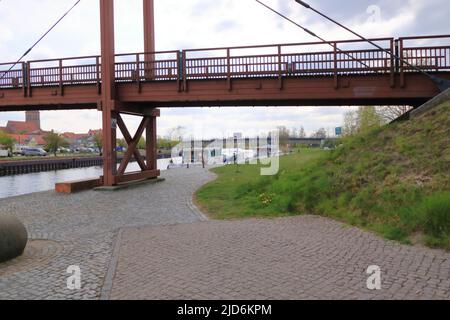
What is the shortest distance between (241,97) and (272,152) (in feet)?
90.5

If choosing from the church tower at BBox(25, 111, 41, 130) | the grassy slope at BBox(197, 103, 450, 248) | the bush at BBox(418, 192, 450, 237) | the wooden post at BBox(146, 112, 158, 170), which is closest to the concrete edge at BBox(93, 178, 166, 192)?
the wooden post at BBox(146, 112, 158, 170)

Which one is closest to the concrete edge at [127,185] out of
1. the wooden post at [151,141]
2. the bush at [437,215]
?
the wooden post at [151,141]

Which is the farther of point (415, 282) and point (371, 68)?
point (371, 68)

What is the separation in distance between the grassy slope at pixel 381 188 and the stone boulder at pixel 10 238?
5117 millimetres

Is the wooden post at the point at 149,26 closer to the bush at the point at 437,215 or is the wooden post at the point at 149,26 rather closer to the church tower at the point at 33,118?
the bush at the point at 437,215

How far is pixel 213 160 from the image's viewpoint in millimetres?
51594

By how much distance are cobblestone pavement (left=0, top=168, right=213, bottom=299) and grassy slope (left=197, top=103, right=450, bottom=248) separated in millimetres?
1996

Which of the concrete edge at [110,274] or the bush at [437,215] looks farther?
the bush at [437,215]

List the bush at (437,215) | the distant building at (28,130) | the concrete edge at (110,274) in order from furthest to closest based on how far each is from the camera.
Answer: the distant building at (28,130) → the bush at (437,215) → the concrete edge at (110,274)

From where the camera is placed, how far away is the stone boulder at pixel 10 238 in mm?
6344

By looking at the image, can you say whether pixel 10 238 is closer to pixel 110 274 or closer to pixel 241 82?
pixel 110 274

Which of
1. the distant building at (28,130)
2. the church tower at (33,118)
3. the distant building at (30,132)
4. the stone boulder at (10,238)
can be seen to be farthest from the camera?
the church tower at (33,118)
